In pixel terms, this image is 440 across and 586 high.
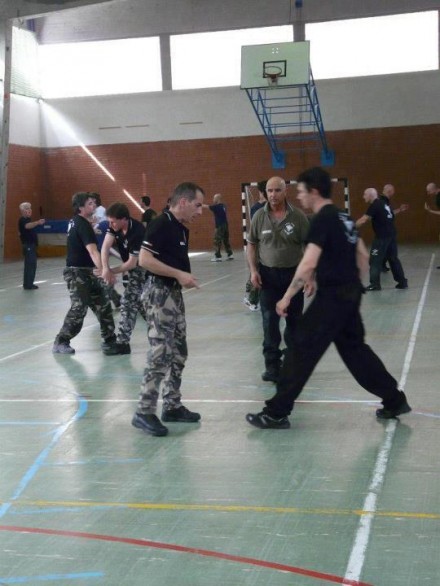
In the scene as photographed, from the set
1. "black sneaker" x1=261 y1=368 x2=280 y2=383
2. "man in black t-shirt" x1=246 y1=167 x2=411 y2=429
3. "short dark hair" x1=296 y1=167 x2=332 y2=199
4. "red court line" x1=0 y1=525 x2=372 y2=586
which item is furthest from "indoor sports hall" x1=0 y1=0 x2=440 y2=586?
"short dark hair" x1=296 y1=167 x2=332 y2=199

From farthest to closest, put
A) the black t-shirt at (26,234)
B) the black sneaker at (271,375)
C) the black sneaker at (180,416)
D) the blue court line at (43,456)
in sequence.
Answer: the black t-shirt at (26,234)
the black sneaker at (271,375)
the black sneaker at (180,416)
the blue court line at (43,456)

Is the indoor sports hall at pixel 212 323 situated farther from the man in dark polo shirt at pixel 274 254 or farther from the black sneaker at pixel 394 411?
the man in dark polo shirt at pixel 274 254

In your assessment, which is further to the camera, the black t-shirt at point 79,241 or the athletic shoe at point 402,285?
the athletic shoe at point 402,285

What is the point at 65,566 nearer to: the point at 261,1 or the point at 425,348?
the point at 425,348

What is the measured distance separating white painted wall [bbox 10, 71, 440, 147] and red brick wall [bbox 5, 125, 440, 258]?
33cm

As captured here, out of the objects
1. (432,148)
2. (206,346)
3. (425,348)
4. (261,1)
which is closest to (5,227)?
(261,1)

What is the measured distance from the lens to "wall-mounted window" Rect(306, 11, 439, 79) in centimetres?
2677

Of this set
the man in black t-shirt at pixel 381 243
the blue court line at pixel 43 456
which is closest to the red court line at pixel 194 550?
the blue court line at pixel 43 456

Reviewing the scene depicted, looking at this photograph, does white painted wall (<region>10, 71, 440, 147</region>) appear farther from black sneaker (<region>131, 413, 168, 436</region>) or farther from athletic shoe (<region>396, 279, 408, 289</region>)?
black sneaker (<region>131, 413, 168, 436</region>)

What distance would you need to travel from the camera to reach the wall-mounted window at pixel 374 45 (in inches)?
1054

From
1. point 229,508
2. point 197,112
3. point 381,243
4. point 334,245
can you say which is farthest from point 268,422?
point 197,112

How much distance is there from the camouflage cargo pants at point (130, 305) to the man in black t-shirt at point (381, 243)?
20.4ft

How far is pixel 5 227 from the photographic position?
90.7 ft

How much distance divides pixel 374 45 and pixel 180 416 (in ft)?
75.1
